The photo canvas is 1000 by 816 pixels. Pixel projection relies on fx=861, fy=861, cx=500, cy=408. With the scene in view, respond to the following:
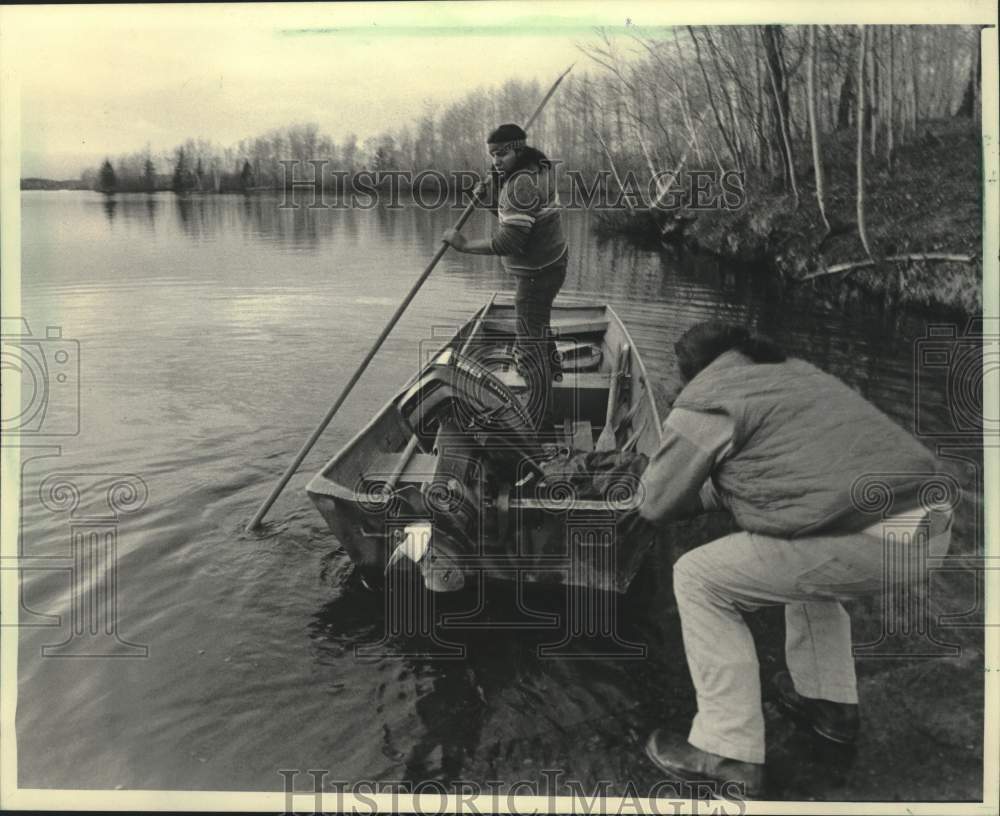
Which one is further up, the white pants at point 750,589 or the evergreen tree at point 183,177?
the evergreen tree at point 183,177

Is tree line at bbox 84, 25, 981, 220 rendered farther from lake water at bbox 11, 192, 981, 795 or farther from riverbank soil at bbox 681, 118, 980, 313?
lake water at bbox 11, 192, 981, 795

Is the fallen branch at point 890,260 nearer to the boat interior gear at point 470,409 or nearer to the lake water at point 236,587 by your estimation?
the lake water at point 236,587

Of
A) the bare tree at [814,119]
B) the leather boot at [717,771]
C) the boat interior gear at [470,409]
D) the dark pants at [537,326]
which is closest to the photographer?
the leather boot at [717,771]

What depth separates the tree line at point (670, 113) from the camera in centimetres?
521

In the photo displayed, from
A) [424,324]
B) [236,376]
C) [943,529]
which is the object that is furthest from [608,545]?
[424,324]

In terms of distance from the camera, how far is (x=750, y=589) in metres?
3.17

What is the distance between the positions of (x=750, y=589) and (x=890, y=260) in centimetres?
667

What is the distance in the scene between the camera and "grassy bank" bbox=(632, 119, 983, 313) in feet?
22.7

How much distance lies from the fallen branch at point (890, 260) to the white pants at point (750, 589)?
4.50m

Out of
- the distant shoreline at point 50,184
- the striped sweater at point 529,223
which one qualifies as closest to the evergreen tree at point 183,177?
the distant shoreline at point 50,184

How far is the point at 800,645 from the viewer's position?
3.56 m

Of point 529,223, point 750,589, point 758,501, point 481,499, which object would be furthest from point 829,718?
point 529,223

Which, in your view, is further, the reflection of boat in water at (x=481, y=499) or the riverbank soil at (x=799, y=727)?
the reflection of boat in water at (x=481, y=499)

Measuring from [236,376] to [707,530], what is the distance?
15.3 ft
